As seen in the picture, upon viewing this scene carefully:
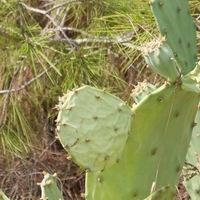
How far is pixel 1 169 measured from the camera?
8.03 feet

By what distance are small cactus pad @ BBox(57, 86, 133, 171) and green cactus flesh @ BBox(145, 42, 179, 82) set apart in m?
0.10

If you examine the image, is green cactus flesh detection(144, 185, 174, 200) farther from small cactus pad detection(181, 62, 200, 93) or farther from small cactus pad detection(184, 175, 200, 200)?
small cactus pad detection(184, 175, 200, 200)

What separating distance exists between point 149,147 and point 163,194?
106 mm

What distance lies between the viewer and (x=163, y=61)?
87cm

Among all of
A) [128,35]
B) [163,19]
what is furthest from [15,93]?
[163,19]

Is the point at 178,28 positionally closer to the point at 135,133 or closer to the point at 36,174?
the point at 135,133

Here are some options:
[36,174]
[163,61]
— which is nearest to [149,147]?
[163,61]

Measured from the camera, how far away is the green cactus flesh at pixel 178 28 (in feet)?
3.67

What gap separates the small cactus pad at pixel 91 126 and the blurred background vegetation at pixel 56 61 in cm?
84

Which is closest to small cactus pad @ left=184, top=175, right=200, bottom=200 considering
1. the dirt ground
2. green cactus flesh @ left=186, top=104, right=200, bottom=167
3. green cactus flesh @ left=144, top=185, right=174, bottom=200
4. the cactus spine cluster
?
green cactus flesh @ left=186, top=104, right=200, bottom=167

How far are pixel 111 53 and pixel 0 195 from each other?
1294 millimetres

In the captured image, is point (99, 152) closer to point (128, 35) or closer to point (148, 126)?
point (148, 126)

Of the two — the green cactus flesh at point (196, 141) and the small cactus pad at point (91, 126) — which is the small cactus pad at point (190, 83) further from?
the green cactus flesh at point (196, 141)

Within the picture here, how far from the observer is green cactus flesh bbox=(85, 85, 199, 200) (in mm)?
913
